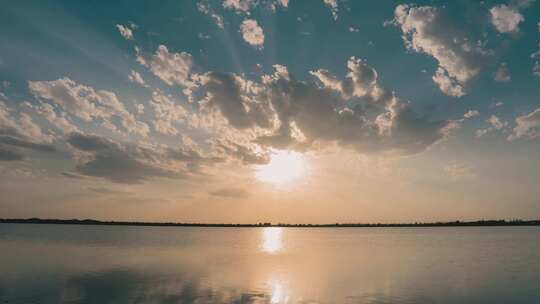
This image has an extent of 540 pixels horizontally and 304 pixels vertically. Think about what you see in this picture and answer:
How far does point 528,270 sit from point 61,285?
50656 millimetres

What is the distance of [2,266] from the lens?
145 ft

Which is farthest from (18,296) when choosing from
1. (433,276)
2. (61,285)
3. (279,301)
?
(433,276)

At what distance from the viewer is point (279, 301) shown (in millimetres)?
27781

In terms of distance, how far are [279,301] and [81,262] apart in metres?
35.5

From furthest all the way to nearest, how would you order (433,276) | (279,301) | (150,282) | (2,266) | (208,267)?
(208,267) → (2,266) → (433,276) → (150,282) → (279,301)

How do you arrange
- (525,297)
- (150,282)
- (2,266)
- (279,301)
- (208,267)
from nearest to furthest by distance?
(279,301)
(525,297)
(150,282)
(2,266)
(208,267)

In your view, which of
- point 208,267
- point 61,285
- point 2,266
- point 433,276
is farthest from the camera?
point 208,267

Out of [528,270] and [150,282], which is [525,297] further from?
[150,282]

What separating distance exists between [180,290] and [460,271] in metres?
33.0

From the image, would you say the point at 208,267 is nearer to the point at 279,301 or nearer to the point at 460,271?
the point at 279,301

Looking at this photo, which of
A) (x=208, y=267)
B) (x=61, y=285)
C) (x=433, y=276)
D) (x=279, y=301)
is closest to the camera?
(x=279, y=301)

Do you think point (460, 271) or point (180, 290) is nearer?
point (180, 290)

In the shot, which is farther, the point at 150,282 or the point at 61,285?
the point at 150,282

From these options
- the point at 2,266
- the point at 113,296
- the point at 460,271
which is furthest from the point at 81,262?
the point at 460,271
